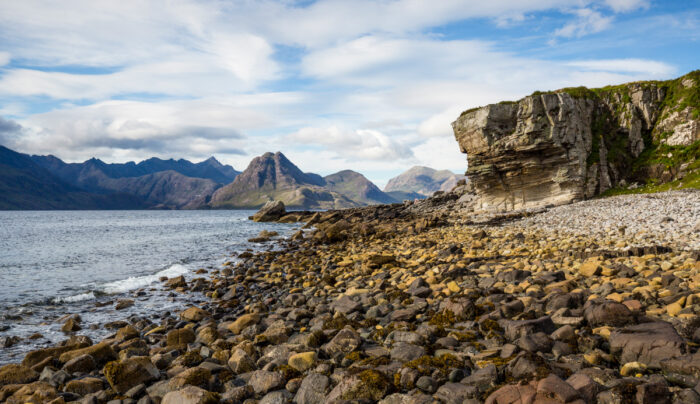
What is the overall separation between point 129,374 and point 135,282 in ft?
50.3

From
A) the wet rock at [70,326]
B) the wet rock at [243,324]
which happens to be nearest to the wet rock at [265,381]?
the wet rock at [243,324]

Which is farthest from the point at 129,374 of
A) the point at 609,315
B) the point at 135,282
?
the point at 135,282

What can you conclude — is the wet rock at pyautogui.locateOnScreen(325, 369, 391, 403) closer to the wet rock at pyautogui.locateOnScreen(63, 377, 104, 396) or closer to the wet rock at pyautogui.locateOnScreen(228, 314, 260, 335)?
the wet rock at pyautogui.locateOnScreen(63, 377, 104, 396)

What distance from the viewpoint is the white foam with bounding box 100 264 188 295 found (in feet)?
61.8

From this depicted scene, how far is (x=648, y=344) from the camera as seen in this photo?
5.96 metres

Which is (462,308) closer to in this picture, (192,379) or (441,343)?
(441,343)

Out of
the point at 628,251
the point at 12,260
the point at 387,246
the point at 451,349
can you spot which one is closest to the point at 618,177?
the point at 387,246

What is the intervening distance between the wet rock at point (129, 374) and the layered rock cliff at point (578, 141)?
135 ft

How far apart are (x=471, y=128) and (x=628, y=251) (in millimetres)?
32421

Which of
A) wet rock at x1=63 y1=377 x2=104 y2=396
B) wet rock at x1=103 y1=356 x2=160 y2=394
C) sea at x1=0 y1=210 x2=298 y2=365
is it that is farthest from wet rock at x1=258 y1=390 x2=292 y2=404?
sea at x1=0 y1=210 x2=298 y2=365

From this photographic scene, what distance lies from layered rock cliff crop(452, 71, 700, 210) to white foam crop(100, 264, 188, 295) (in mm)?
34861

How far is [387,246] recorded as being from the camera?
26391 mm

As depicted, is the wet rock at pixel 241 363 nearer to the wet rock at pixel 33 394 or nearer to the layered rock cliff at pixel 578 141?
the wet rock at pixel 33 394

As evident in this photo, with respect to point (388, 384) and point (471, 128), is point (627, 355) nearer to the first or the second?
point (388, 384)
